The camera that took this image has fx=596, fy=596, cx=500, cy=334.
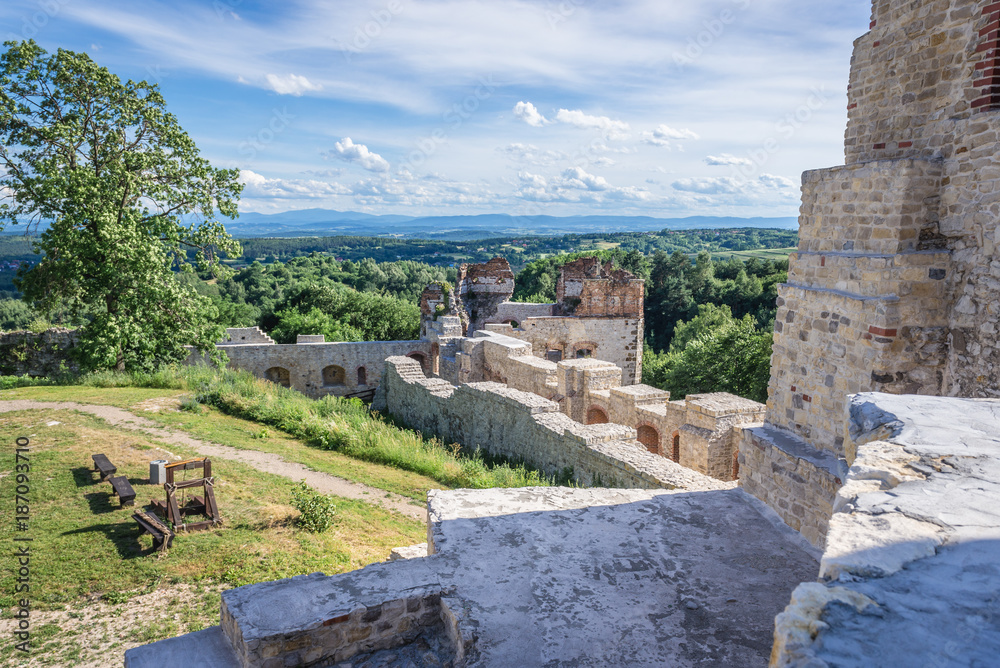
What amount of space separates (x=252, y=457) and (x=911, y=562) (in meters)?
9.61

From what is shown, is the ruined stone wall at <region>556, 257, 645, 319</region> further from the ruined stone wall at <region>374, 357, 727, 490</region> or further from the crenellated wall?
the ruined stone wall at <region>374, 357, 727, 490</region>

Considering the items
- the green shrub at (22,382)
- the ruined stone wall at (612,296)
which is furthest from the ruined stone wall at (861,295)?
the ruined stone wall at (612,296)

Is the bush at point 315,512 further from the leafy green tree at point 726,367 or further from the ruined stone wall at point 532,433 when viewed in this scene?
the leafy green tree at point 726,367

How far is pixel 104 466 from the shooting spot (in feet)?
25.5

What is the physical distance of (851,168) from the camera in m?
4.67

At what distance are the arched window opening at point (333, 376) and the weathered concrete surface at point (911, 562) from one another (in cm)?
2191

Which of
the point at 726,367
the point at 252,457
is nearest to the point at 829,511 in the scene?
the point at 252,457

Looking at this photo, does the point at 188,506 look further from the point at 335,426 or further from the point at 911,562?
the point at 911,562

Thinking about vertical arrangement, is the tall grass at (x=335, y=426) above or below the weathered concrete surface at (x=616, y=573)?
below


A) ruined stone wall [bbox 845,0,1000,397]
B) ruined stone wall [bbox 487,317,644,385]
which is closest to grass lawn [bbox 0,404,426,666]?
ruined stone wall [bbox 845,0,1000,397]

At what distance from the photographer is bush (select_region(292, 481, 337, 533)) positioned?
23.2 feet

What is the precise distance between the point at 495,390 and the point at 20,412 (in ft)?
27.6

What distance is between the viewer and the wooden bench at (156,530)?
6.27m

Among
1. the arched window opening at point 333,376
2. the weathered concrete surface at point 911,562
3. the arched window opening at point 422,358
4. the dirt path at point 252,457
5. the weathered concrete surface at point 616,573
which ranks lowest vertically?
the arched window opening at point 333,376
